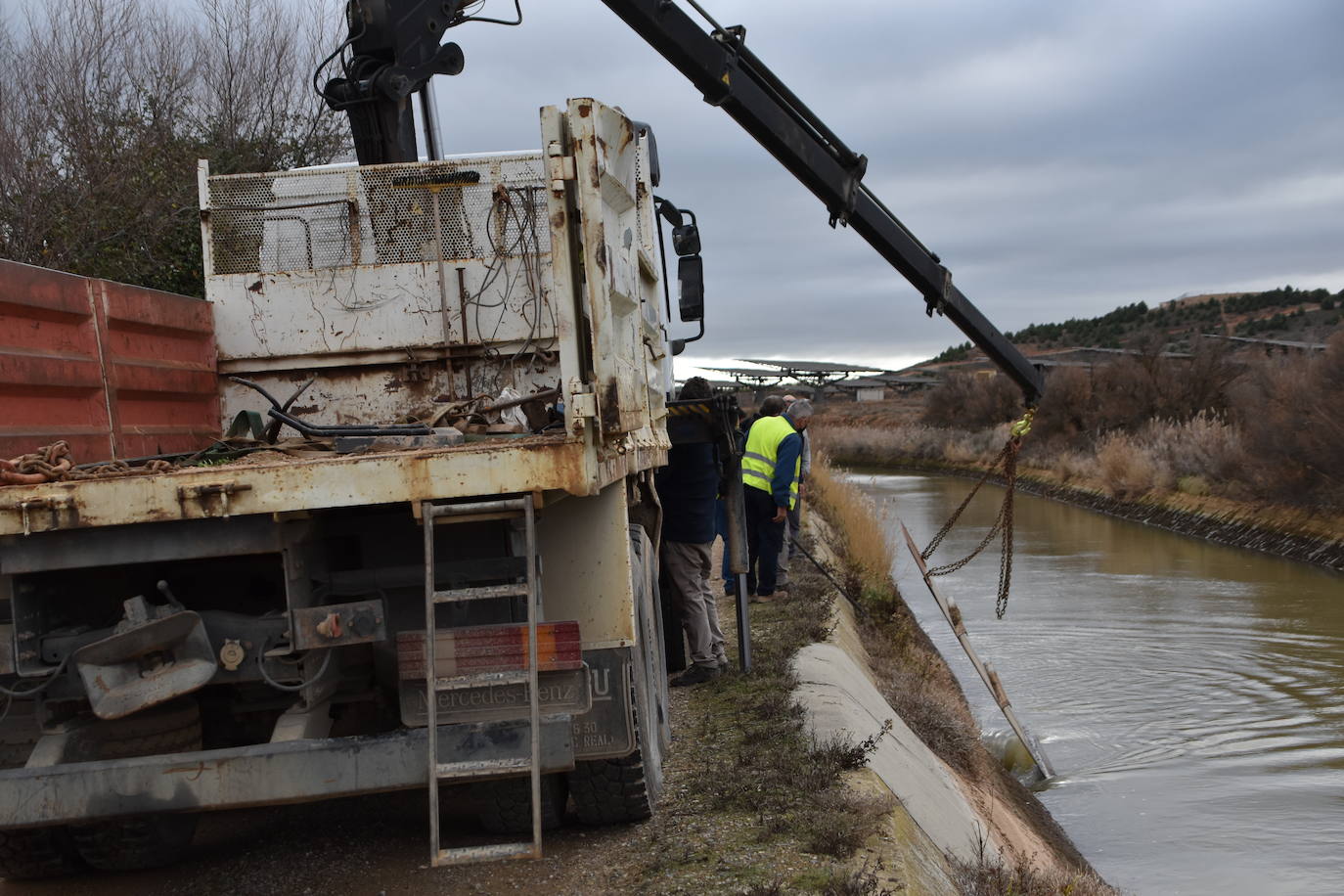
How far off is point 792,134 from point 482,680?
522 centimetres

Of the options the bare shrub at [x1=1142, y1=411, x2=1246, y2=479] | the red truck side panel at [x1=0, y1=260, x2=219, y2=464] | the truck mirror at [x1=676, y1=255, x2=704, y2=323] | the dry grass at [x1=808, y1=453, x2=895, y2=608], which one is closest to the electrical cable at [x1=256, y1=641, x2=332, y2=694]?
the red truck side panel at [x1=0, y1=260, x2=219, y2=464]

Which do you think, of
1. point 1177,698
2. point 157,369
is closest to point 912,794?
point 157,369

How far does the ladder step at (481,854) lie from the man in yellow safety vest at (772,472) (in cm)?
593

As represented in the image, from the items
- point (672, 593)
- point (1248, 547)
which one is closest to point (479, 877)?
point (672, 593)

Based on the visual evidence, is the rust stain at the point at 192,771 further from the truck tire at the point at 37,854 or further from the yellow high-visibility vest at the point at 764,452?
the yellow high-visibility vest at the point at 764,452

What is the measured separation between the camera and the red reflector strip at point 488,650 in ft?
13.5

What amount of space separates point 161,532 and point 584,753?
1656 mm

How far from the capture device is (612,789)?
5.01m

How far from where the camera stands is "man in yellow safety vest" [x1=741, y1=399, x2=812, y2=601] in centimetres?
984

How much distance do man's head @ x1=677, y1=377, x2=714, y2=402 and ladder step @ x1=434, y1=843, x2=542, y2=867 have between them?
4108 mm

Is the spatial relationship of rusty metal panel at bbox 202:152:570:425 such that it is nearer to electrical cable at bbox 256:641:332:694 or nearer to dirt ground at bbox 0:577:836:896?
dirt ground at bbox 0:577:836:896

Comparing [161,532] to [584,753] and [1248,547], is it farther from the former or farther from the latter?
[1248,547]

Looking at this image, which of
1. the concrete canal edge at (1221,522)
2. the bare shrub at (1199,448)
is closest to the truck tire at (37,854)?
the concrete canal edge at (1221,522)

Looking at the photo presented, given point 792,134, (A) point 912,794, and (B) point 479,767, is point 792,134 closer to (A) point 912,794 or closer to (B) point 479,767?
(A) point 912,794
